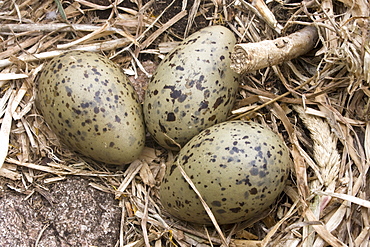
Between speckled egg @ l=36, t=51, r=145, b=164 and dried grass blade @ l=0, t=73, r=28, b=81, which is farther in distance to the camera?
dried grass blade @ l=0, t=73, r=28, b=81

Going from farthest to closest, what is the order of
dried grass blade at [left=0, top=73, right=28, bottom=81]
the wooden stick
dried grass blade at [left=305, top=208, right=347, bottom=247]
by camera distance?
dried grass blade at [left=0, top=73, right=28, bottom=81] → the wooden stick → dried grass blade at [left=305, top=208, right=347, bottom=247]

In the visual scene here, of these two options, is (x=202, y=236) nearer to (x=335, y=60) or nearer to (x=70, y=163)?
(x=70, y=163)

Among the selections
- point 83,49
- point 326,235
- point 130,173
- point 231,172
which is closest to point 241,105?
point 231,172

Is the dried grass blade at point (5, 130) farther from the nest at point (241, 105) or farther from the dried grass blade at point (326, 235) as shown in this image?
the dried grass blade at point (326, 235)

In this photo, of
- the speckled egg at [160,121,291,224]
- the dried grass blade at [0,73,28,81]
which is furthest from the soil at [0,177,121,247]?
the dried grass blade at [0,73,28,81]

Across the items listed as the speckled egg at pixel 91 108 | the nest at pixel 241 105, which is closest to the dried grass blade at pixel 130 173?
the nest at pixel 241 105

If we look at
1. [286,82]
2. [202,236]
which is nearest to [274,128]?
[286,82]

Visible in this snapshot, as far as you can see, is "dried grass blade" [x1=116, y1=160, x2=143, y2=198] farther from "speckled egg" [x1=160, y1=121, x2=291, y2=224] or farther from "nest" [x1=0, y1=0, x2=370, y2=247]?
"speckled egg" [x1=160, y1=121, x2=291, y2=224]

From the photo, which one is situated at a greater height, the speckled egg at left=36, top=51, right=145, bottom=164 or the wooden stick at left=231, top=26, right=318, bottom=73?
the wooden stick at left=231, top=26, right=318, bottom=73
